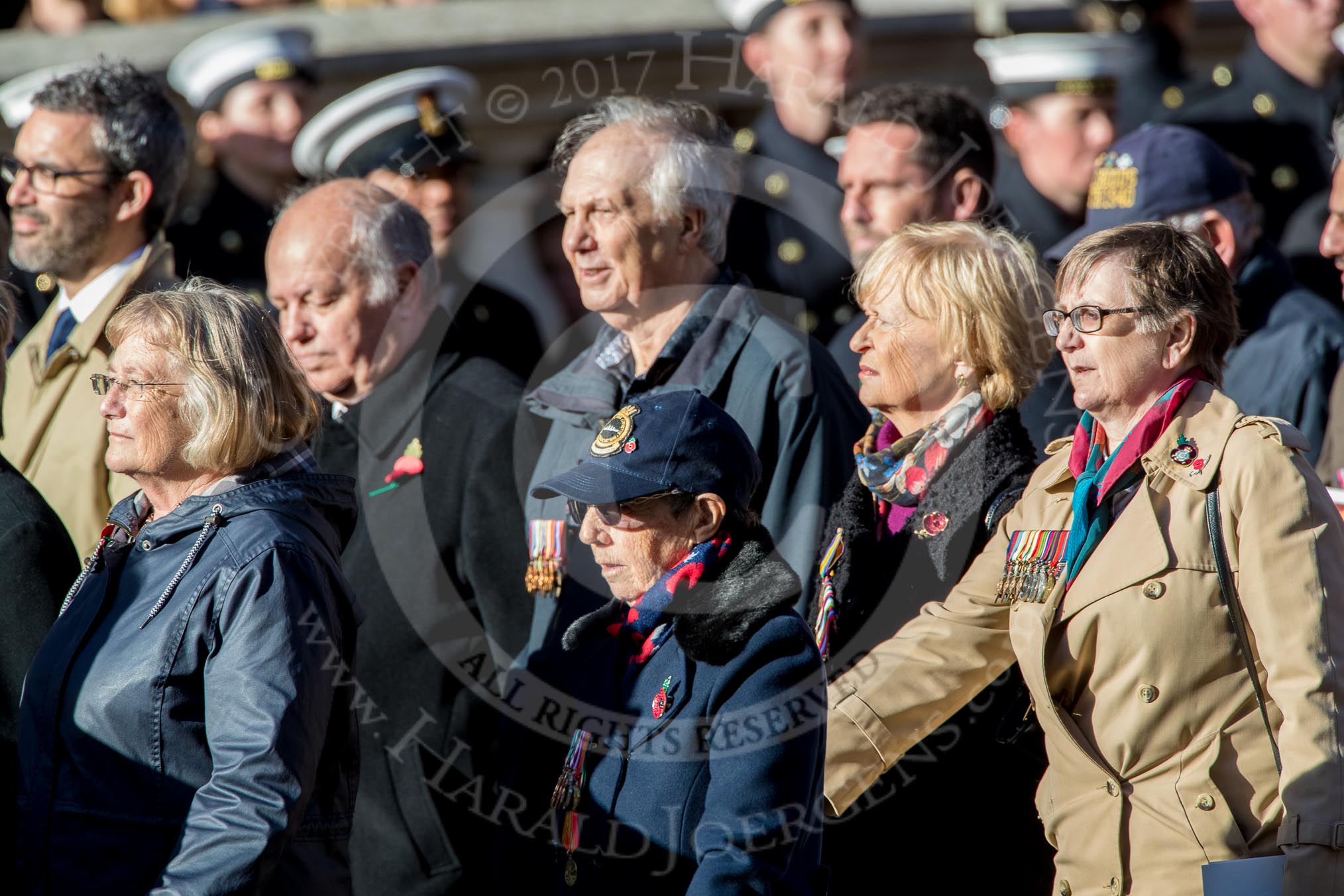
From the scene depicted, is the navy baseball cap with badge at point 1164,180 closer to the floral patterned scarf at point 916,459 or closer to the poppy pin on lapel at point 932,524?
the floral patterned scarf at point 916,459

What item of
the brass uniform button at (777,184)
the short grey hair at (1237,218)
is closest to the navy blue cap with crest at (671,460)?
the short grey hair at (1237,218)

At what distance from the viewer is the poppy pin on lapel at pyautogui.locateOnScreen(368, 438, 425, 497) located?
14.3 ft

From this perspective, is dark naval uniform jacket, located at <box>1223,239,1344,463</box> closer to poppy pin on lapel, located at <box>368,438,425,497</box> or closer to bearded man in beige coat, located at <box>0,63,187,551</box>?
poppy pin on lapel, located at <box>368,438,425,497</box>

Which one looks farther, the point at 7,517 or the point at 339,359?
the point at 339,359

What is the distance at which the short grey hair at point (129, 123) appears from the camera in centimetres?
488

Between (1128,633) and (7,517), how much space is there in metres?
2.30

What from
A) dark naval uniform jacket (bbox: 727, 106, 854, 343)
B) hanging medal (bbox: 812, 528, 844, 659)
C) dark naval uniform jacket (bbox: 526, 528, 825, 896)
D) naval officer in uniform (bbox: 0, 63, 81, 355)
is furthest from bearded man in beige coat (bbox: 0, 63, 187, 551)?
dark naval uniform jacket (bbox: 526, 528, 825, 896)

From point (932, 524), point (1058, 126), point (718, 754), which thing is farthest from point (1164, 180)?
point (718, 754)

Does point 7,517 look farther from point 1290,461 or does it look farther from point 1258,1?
point 1258,1

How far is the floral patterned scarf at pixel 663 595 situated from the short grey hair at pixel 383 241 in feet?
5.91

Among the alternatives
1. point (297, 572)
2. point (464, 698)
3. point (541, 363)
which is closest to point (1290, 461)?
point (297, 572)

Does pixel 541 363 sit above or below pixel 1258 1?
below

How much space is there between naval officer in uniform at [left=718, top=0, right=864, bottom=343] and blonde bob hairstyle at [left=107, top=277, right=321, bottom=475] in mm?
2482

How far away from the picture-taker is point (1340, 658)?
2.79 meters
